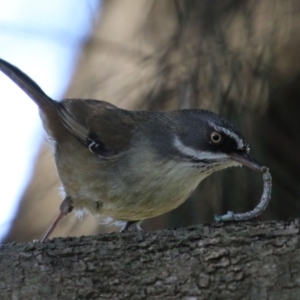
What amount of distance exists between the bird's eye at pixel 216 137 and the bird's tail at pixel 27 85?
132cm

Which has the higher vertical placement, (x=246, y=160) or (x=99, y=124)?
(x=99, y=124)

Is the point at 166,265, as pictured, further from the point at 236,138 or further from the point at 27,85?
the point at 27,85

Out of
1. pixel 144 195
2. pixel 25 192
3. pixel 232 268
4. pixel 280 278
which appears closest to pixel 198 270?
pixel 232 268

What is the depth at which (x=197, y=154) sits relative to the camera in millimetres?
4695

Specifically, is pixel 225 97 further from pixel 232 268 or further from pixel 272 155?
pixel 232 268

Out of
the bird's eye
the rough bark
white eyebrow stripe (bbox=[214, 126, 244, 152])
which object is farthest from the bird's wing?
the rough bark

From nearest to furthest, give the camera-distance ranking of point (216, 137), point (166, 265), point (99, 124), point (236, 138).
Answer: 1. point (166, 265)
2. point (236, 138)
3. point (216, 137)
4. point (99, 124)

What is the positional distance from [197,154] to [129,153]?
0.48 metres

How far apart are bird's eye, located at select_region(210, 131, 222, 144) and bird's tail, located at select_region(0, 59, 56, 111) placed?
132 cm

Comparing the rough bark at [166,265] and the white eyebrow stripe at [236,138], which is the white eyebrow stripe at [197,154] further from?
the rough bark at [166,265]

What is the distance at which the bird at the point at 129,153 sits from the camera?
4.56 metres

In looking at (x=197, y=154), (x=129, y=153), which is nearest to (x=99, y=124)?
(x=129, y=153)

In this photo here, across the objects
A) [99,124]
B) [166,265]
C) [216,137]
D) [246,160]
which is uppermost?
[99,124]

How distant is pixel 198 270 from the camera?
9.75 feet
